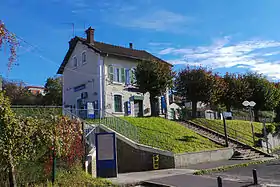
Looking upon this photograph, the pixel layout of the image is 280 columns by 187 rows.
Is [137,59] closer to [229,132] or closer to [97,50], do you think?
[97,50]

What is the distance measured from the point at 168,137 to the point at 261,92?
2276 cm

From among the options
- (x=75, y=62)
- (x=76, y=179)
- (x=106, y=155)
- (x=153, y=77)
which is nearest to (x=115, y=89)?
(x=153, y=77)

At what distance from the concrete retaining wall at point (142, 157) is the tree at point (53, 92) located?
28.5 meters

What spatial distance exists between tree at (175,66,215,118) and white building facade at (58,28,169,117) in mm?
3833

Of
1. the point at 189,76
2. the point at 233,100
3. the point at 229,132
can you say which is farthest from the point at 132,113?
the point at 233,100

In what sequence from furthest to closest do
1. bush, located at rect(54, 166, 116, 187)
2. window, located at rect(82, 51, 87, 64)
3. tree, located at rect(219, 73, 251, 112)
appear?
1. tree, located at rect(219, 73, 251, 112)
2. window, located at rect(82, 51, 87, 64)
3. bush, located at rect(54, 166, 116, 187)

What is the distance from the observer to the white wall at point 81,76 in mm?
27562

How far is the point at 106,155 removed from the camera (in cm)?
1187

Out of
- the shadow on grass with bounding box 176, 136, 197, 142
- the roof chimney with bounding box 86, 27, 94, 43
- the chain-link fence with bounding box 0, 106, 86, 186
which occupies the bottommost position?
Result: the shadow on grass with bounding box 176, 136, 197, 142

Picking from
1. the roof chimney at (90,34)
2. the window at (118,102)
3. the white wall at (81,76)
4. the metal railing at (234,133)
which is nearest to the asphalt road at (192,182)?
the metal railing at (234,133)

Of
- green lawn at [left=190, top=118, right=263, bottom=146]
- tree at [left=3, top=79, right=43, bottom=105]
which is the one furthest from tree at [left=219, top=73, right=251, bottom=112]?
tree at [left=3, top=79, right=43, bottom=105]

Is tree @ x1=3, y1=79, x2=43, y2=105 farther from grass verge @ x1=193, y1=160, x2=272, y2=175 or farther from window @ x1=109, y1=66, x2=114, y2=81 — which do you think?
grass verge @ x1=193, y1=160, x2=272, y2=175

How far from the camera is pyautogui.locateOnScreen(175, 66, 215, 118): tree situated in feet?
89.8

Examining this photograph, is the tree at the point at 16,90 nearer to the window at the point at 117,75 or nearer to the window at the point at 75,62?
the window at the point at 75,62
